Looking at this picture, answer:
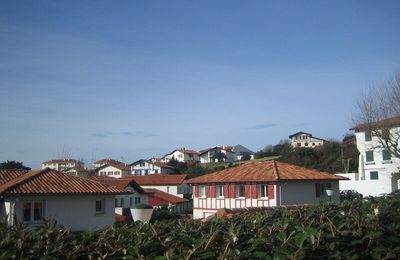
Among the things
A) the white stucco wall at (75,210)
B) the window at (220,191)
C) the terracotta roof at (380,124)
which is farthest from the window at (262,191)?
the white stucco wall at (75,210)

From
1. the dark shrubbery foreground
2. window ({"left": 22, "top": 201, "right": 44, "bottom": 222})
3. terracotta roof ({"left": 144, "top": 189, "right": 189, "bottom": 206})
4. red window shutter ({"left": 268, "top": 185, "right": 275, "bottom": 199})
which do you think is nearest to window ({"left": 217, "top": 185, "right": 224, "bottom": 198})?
red window shutter ({"left": 268, "top": 185, "right": 275, "bottom": 199})

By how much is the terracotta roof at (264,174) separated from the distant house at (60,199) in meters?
10.8

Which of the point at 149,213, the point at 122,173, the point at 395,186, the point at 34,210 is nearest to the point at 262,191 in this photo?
the point at 34,210

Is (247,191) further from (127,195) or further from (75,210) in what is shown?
(127,195)

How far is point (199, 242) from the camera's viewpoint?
347 centimetres

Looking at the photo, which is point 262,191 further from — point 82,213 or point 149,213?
point 149,213

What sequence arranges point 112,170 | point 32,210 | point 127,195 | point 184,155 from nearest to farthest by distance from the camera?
point 32,210
point 127,195
point 112,170
point 184,155

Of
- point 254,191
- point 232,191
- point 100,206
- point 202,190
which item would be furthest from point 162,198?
point 100,206

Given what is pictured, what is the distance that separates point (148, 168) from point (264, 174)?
2943 inches

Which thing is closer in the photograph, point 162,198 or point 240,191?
point 240,191

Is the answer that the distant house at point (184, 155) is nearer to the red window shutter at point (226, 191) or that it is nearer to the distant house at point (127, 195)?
the distant house at point (127, 195)

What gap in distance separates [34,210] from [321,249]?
27.8m

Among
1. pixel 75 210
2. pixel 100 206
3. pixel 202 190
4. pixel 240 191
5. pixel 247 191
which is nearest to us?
pixel 75 210

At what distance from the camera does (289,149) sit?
77.9m
